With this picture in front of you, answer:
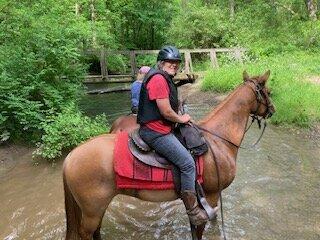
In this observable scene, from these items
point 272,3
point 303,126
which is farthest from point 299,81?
point 272,3

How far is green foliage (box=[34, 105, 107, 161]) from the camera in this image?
29.1ft

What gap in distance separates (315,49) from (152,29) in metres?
15.2

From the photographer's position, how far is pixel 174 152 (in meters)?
4.52

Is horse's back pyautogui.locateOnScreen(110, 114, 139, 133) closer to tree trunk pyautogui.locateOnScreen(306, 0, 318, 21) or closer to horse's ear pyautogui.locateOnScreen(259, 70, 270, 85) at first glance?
horse's ear pyautogui.locateOnScreen(259, 70, 270, 85)

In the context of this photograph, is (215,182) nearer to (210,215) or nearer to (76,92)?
(210,215)

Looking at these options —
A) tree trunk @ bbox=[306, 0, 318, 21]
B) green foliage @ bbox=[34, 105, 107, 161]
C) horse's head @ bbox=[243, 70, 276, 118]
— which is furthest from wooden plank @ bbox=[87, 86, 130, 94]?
horse's head @ bbox=[243, 70, 276, 118]

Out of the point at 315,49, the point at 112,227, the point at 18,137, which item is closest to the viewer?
the point at 112,227

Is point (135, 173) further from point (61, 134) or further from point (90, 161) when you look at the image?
point (61, 134)

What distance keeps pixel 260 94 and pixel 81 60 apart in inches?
378

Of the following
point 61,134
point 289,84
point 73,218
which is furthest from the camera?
point 289,84

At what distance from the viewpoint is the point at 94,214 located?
471 cm

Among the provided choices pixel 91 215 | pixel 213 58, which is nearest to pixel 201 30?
pixel 213 58

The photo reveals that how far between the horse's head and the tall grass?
2918 mm

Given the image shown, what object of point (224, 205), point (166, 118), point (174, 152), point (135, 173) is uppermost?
point (166, 118)
